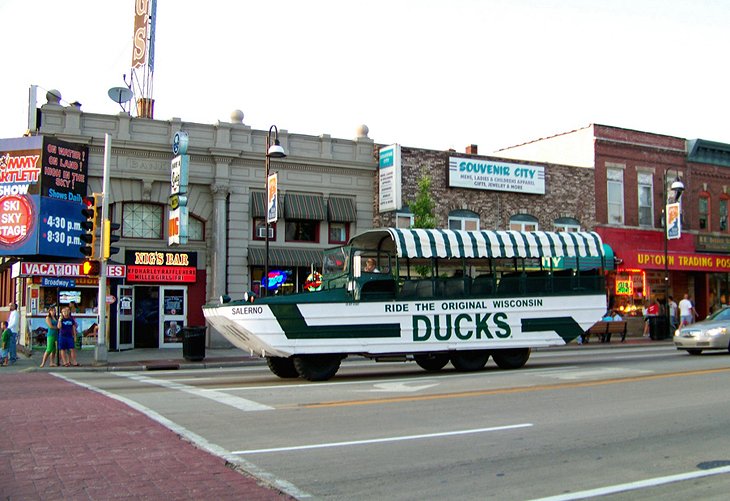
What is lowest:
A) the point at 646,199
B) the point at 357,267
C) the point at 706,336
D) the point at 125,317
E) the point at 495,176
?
the point at 706,336

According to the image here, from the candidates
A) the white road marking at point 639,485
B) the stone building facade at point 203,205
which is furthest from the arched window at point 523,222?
the white road marking at point 639,485

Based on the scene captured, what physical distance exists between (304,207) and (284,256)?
83.0 inches

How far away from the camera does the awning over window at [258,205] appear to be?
2792cm

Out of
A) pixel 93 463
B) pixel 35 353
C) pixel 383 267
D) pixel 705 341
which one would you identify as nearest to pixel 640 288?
pixel 705 341

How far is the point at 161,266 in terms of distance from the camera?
26984 mm

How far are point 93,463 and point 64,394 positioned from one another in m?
6.60

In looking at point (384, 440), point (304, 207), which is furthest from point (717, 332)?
point (304, 207)

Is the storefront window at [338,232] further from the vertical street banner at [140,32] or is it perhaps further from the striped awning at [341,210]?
the vertical street banner at [140,32]

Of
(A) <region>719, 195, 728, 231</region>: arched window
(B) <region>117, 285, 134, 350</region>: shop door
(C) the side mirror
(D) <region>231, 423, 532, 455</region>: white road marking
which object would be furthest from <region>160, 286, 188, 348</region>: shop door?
(A) <region>719, 195, 728, 231</region>: arched window

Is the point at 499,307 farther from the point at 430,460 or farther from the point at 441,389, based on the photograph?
the point at 430,460

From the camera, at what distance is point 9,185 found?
1005 inches

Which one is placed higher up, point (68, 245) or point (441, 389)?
point (68, 245)

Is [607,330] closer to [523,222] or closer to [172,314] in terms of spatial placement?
[523,222]

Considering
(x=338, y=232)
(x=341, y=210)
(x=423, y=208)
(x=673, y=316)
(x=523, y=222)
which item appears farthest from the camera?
(x=673, y=316)
